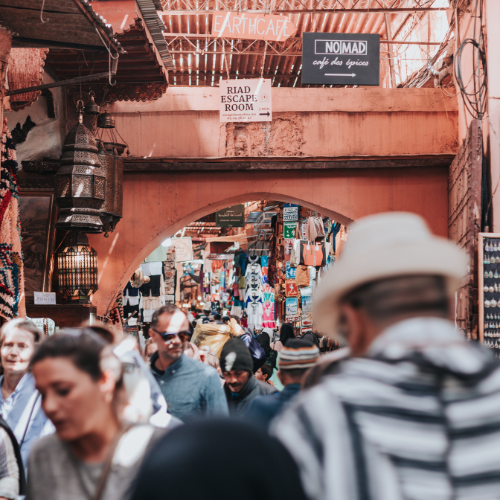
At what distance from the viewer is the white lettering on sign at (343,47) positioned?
28.4ft

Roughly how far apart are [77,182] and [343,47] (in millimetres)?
4402

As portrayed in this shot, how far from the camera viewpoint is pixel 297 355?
126 inches

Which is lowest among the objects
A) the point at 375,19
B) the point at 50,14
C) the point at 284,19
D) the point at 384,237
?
the point at 384,237

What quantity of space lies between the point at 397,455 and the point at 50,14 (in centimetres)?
447

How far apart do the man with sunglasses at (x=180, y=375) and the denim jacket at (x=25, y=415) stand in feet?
2.79

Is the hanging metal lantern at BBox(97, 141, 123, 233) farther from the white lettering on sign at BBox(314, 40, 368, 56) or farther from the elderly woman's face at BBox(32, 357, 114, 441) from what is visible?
the elderly woman's face at BBox(32, 357, 114, 441)

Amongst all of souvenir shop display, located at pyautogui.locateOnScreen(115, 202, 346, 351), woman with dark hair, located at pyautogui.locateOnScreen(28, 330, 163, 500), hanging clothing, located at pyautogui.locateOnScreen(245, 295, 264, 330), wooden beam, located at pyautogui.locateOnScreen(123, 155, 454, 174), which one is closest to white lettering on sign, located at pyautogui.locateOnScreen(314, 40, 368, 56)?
wooden beam, located at pyautogui.locateOnScreen(123, 155, 454, 174)

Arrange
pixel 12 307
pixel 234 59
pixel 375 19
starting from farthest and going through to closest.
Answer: pixel 234 59 < pixel 375 19 < pixel 12 307

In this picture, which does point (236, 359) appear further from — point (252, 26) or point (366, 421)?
point (252, 26)

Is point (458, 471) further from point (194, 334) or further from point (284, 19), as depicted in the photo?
point (194, 334)

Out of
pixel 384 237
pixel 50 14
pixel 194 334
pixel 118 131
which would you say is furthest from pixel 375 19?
pixel 384 237

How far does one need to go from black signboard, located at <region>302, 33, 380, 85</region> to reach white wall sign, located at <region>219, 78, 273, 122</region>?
27.0 inches

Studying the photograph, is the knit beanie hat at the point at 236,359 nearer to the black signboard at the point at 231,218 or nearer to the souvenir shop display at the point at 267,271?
the souvenir shop display at the point at 267,271

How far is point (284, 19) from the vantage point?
346 inches
